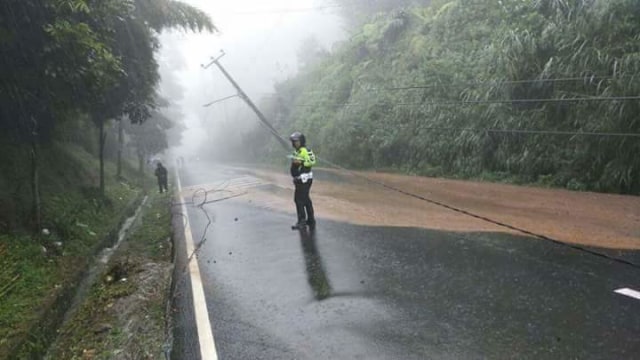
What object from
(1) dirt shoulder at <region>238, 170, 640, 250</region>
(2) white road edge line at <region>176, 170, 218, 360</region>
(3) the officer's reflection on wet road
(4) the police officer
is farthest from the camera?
(4) the police officer

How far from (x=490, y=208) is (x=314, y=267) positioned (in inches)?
192

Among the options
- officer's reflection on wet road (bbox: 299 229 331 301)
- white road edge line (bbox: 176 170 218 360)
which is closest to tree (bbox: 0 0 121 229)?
white road edge line (bbox: 176 170 218 360)

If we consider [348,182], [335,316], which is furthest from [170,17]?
[335,316]

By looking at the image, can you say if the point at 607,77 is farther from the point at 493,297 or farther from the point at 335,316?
the point at 335,316

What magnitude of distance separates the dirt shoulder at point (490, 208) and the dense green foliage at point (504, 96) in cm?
106

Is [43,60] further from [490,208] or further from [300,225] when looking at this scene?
[490,208]

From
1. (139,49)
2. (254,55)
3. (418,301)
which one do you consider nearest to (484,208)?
(418,301)

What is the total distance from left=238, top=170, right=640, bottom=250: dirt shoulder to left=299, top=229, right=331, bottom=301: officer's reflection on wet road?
1.53 meters

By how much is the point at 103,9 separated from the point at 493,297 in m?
6.64

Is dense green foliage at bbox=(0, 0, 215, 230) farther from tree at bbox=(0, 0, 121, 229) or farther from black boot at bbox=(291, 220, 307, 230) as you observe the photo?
black boot at bbox=(291, 220, 307, 230)

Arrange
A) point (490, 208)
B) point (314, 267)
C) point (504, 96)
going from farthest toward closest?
point (504, 96) → point (490, 208) → point (314, 267)

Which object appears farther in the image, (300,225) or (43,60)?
(300,225)

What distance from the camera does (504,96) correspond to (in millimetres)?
15164

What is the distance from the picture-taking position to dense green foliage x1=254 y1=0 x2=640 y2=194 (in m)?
12.0
